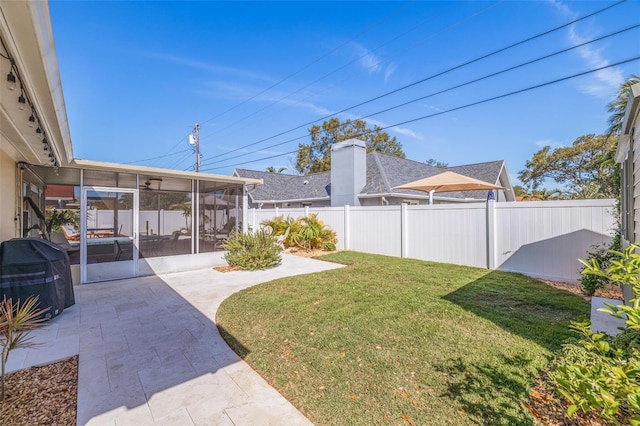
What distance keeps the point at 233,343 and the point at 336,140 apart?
101ft

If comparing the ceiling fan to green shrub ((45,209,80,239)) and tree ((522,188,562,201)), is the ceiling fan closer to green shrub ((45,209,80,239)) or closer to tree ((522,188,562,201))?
green shrub ((45,209,80,239))

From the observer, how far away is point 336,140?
32.7 meters

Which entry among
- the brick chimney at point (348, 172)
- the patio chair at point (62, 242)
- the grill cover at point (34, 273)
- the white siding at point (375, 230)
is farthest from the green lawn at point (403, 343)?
the brick chimney at point (348, 172)

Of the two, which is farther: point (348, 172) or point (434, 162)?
point (434, 162)

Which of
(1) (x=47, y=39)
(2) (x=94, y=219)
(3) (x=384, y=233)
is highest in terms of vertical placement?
(1) (x=47, y=39)

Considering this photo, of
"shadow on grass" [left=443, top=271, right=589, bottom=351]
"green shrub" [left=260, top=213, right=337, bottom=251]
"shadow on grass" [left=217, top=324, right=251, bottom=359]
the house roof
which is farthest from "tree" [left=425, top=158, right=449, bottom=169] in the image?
"shadow on grass" [left=217, top=324, right=251, bottom=359]

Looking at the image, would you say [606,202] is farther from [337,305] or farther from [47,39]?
[47,39]

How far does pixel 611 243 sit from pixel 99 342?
29.7ft

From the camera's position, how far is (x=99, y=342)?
12.7 ft

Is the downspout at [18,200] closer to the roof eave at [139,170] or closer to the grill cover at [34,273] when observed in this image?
the roof eave at [139,170]

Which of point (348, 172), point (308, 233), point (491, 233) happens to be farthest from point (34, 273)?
point (348, 172)

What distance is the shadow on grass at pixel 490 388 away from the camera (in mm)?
2322

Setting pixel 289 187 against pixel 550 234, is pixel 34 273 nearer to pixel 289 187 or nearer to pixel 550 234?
pixel 550 234

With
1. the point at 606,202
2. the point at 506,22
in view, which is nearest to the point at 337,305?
the point at 606,202
